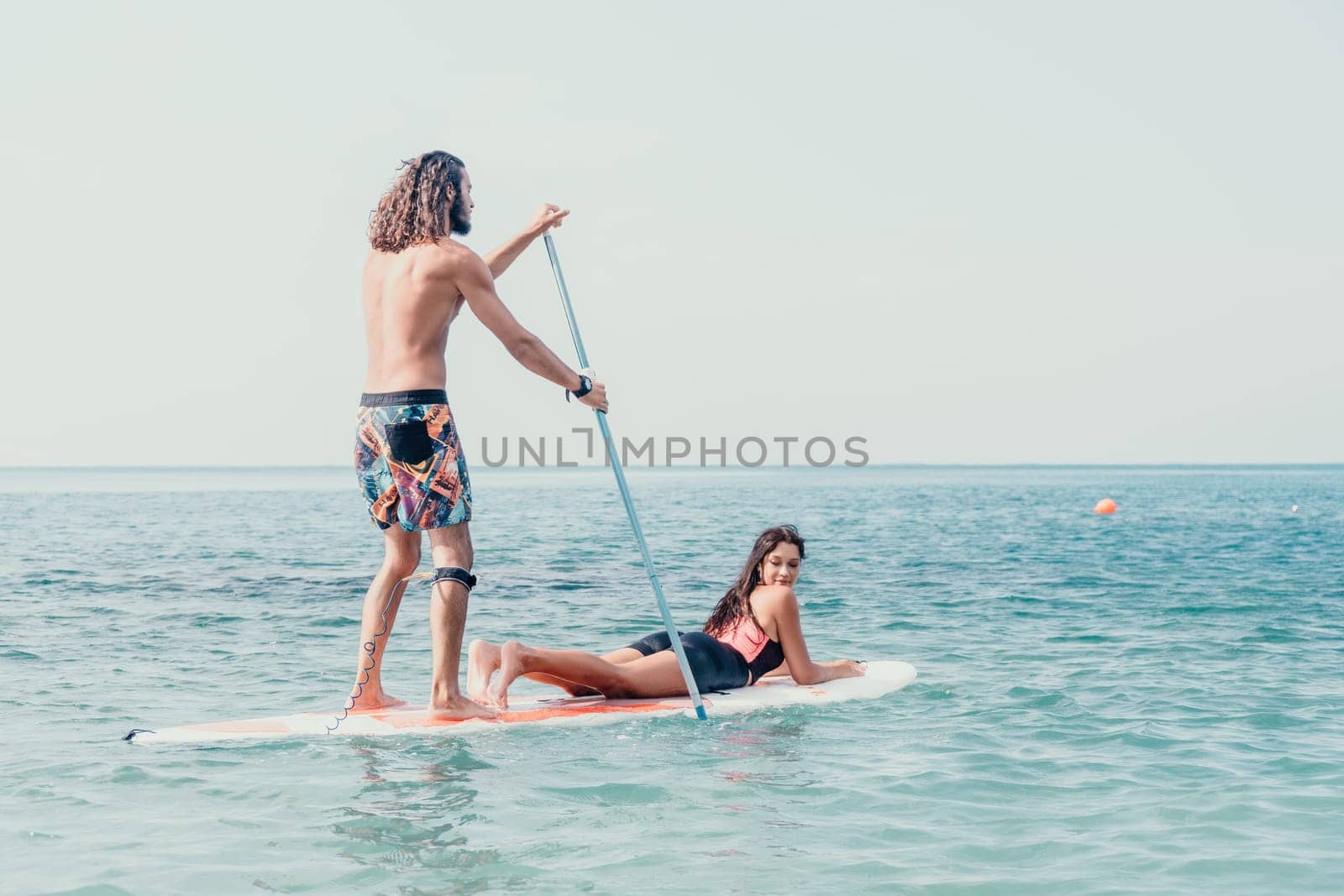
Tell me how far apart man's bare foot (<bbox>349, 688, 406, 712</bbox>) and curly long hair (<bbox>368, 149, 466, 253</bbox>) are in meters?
2.22

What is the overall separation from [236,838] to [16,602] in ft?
30.9

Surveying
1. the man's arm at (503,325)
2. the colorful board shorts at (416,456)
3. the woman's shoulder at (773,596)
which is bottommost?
the woman's shoulder at (773,596)

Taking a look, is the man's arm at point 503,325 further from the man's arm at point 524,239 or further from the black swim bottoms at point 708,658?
the black swim bottoms at point 708,658

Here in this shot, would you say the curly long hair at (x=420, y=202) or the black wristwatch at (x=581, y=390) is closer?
the curly long hair at (x=420, y=202)

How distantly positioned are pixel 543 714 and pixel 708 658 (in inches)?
40.2

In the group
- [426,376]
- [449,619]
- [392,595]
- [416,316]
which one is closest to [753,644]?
[449,619]

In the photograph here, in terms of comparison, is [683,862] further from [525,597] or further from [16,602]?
[16,602]

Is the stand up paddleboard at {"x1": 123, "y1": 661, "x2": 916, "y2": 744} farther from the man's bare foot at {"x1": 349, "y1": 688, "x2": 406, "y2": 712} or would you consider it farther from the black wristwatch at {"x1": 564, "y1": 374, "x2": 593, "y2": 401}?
the black wristwatch at {"x1": 564, "y1": 374, "x2": 593, "y2": 401}

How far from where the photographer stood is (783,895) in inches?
155

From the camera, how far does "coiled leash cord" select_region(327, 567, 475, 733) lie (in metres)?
5.84

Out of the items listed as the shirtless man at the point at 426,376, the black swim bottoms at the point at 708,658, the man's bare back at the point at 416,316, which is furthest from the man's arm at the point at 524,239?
the black swim bottoms at the point at 708,658

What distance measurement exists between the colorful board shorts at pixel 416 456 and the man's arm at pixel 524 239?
1.05m

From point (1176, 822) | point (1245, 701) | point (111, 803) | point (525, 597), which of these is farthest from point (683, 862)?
point (525, 597)

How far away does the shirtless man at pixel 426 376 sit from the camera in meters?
5.75
